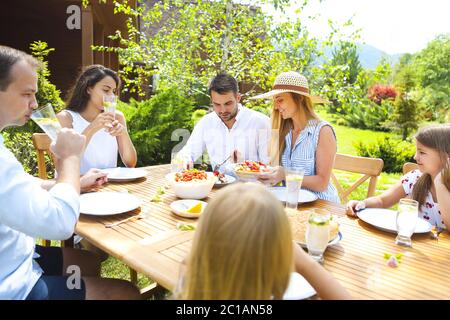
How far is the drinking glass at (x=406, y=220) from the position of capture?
1553mm

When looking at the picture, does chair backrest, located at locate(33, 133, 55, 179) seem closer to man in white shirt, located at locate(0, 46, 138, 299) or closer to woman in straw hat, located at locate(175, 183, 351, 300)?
man in white shirt, located at locate(0, 46, 138, 299)

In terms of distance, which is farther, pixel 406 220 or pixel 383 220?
pixel 383 220

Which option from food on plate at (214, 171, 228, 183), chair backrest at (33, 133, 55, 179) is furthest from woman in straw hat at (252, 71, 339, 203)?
chair backrest at (33, 133, 55, 179)

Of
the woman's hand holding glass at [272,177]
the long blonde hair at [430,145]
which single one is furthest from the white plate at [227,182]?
the long blonde hair at [430,145]

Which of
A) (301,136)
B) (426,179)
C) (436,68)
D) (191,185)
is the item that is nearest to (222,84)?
(301,136)

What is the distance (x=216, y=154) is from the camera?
3.49 metres

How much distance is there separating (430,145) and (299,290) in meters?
1.40

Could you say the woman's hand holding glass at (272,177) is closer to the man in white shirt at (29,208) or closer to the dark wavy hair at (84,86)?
the man in white shirt at (29,208)

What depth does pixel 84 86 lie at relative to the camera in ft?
10.1

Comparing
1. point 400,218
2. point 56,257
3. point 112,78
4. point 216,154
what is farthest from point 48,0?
point 400,218

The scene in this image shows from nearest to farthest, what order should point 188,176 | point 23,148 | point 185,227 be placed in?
point 185,227, point 188,176, point 23,148

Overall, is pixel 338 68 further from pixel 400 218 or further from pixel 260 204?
pixel 260 204

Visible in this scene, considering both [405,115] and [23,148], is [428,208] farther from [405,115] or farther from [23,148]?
[405,115]
